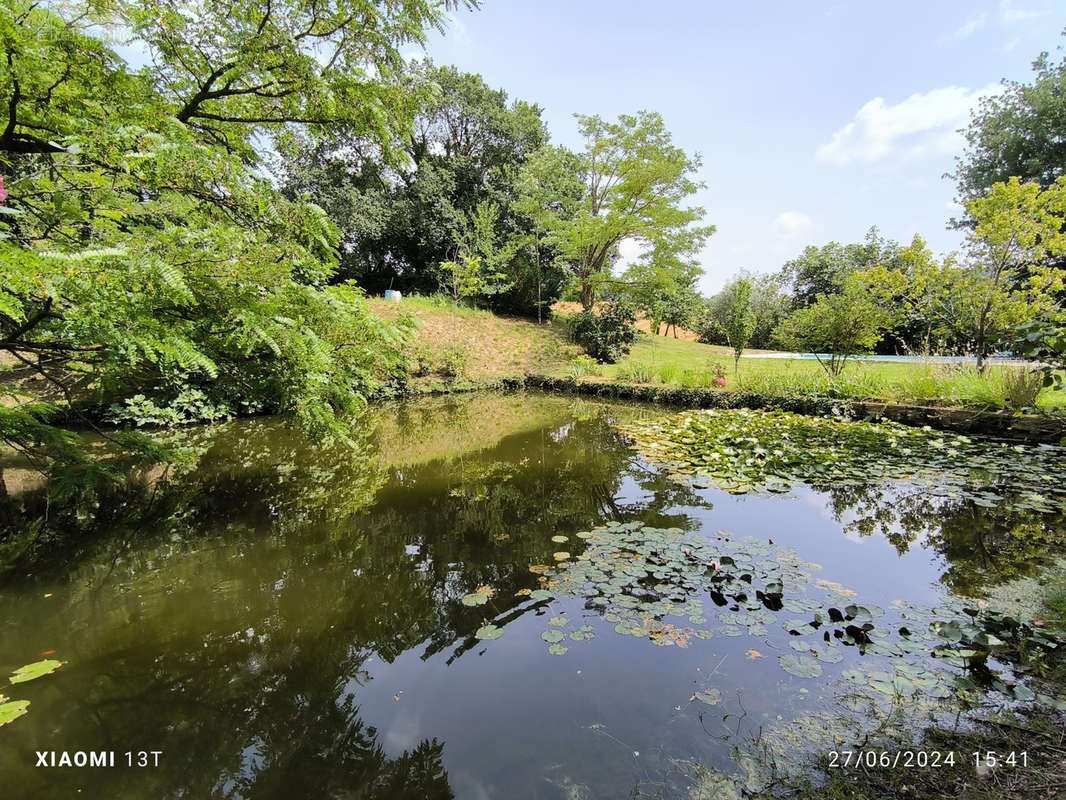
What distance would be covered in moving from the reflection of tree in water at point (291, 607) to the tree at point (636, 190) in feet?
48.4

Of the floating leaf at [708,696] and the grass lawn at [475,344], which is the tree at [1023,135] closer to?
the grass lawn at [475,344]

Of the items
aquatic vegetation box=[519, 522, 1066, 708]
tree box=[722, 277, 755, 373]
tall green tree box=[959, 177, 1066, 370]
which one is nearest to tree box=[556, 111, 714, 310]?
tree box=[722, 277, 755, 373]

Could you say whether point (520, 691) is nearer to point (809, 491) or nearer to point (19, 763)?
point (19, 763)

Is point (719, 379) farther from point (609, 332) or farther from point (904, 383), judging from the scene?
point (609, 332)

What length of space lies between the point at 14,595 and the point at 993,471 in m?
10.1

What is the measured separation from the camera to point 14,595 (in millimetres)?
3174

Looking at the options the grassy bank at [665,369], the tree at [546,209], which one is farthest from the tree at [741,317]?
the tree at [546,209]

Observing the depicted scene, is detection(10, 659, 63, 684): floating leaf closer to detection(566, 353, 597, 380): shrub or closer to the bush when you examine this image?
detection(566, 353, 597, 380): shrub

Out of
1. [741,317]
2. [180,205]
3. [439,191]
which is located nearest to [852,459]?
[741,317]

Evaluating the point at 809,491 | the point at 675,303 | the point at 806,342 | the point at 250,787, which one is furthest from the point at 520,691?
the point at 675,303

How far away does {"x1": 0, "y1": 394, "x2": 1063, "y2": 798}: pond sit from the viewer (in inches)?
76.9

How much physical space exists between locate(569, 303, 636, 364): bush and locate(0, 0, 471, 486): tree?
48.1 ft

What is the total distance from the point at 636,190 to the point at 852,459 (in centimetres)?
1523

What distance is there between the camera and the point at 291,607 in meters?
3.12
